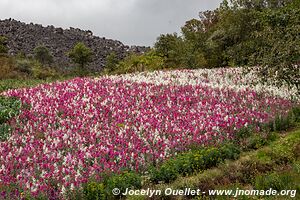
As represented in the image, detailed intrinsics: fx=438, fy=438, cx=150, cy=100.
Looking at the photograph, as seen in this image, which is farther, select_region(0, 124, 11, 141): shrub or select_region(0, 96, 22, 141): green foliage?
select_region(0, 96, 22, 141): green foliage

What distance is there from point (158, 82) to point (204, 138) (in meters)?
8.04

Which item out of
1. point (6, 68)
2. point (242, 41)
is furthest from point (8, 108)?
point (6, 68)

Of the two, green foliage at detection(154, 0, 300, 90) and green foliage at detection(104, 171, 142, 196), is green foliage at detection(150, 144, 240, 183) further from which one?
green foliage at detection(154, 0, 300, 90)

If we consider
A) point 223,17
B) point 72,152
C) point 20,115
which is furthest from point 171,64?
point 72,152

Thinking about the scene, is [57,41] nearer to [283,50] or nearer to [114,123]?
[283,50]

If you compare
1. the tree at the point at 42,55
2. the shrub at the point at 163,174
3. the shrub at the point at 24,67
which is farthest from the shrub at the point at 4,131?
the tree at the point at 42,55

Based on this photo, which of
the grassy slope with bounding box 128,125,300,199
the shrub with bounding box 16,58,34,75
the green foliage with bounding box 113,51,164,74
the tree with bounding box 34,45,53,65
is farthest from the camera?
the tree with bounding box 34,45,53,65

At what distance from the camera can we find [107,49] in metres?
76.1

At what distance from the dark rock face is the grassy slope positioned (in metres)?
53.7

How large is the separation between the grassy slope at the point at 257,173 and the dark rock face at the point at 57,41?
53.7 meters

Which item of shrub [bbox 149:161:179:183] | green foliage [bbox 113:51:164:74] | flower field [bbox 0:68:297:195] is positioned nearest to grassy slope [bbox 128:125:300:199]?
shrub [bbox 149:161:179:183]

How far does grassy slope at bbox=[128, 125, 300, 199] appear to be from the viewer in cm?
890

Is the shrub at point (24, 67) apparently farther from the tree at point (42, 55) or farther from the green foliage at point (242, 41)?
the tree at point (42, 55)

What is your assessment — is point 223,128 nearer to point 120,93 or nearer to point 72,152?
point 72,152
